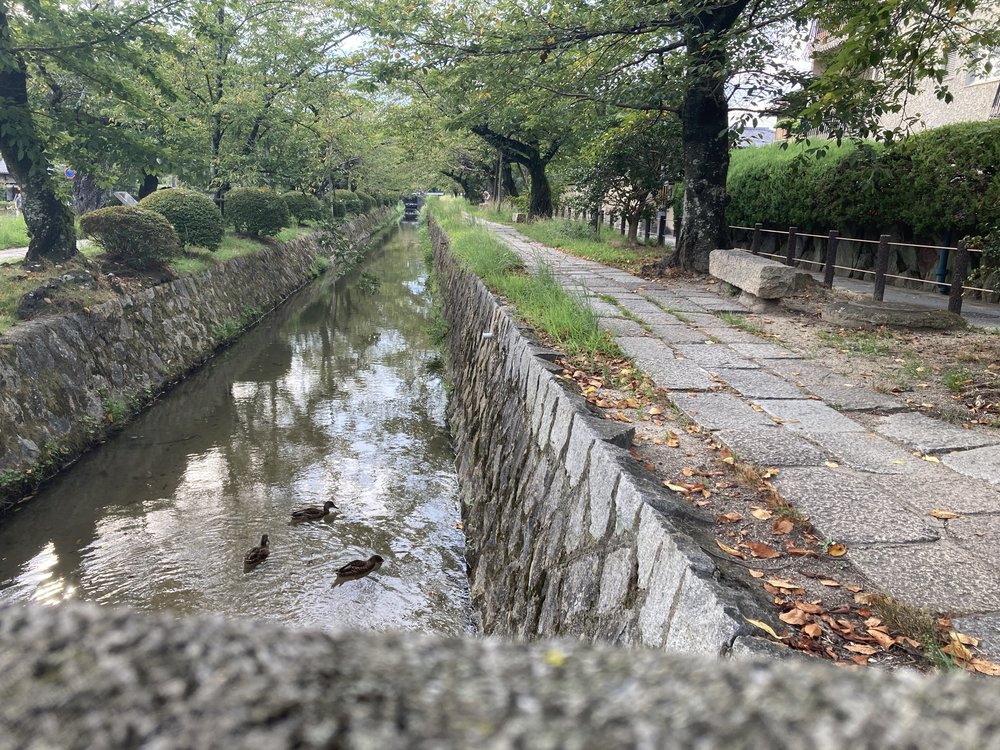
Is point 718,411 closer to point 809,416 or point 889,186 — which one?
point 809,416

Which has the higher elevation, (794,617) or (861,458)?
(861,458)

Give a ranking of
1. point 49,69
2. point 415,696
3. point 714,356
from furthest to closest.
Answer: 1. point 49,69
2. point 714,356
3. point 415,696

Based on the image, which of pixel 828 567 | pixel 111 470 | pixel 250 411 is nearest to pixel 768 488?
pixel 828 567

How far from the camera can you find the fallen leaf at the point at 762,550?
2795 mm

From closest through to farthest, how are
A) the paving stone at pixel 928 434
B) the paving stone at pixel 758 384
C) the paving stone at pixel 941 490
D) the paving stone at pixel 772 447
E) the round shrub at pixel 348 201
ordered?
1. the paving stone at pixel 941 490
2. the paving stone at pixel 772 447
3. the paving stone at pixel 928 434
4. the paving stone at pixel 758 384
5. the round shrub at pixel 348 201

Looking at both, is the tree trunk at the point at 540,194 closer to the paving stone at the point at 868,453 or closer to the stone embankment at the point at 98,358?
the stone embankment at the point at 98,358

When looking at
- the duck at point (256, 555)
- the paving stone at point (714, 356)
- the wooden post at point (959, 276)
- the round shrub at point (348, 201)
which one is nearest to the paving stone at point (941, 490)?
the paving stone at point (714, 356)

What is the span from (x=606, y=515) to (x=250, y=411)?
7.59 metres

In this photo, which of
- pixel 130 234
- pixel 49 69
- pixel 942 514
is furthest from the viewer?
pixel 130 234

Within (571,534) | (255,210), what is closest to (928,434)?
(571,534)

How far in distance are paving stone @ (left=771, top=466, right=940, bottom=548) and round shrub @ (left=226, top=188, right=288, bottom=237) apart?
1647 centimetres

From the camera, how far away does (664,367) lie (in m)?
5.63

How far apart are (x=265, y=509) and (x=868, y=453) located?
17.5 ft

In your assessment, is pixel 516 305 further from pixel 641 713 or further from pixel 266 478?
pixel 641 713
